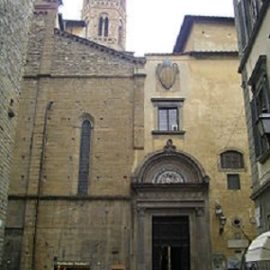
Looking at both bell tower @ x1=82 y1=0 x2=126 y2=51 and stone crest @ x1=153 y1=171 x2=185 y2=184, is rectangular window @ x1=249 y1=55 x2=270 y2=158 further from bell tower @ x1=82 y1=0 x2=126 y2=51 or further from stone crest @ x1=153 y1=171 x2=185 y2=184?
bell tower @ x1=82 y1=0 x2=126 y2=51

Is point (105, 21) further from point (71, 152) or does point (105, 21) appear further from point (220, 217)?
point (220, 217)

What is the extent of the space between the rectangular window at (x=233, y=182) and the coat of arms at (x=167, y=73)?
4.37 m

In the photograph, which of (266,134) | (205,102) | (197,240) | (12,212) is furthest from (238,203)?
(266,134)

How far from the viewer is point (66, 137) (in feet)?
58.1

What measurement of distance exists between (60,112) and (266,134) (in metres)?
11.7

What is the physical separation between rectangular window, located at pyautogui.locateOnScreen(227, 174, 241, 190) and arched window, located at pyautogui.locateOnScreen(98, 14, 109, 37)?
30872 millimetres

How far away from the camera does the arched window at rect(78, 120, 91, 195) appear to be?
17047mm

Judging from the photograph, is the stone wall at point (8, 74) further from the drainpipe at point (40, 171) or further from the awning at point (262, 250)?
the drainpipe at point (40, 171)

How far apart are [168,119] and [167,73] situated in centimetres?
199

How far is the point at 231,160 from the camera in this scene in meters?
17.5

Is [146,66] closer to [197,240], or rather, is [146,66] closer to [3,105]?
[197,240]

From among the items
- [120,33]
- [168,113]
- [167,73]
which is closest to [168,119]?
[168,113]

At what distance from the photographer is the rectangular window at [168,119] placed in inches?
707

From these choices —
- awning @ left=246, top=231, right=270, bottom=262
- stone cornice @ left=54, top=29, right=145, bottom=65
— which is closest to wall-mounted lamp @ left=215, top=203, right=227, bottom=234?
stone cornice @ left=54, top=29, right=145, bottom=65
